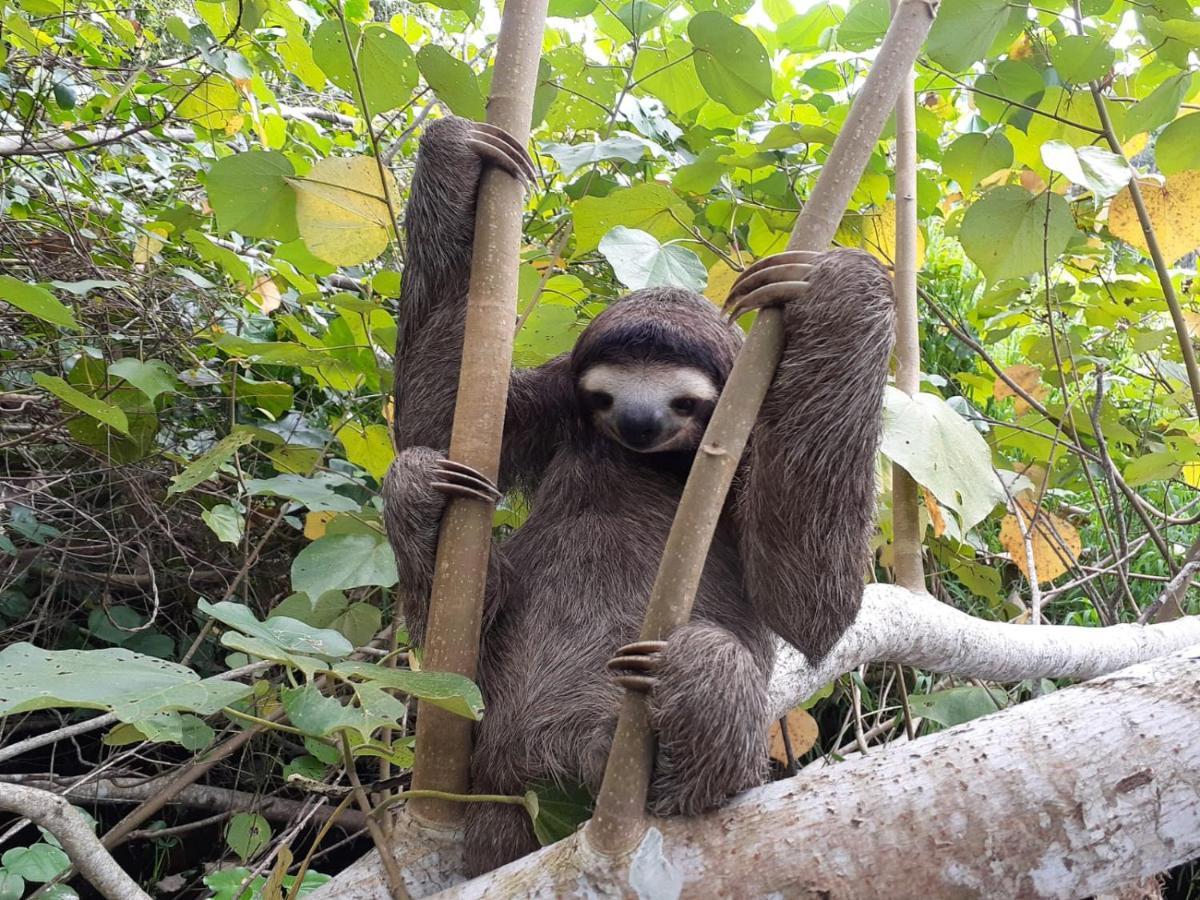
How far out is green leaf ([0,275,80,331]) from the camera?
3.13 m

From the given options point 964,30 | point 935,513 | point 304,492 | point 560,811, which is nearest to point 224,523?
point 304,492

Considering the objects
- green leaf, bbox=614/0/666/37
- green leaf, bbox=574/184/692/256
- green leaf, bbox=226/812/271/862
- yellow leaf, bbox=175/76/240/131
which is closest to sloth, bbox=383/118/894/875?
green leaf, bbox=574/184/692/256

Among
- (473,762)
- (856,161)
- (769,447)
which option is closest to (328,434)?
(473,762)

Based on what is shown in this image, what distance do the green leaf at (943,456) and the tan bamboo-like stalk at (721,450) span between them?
104cm

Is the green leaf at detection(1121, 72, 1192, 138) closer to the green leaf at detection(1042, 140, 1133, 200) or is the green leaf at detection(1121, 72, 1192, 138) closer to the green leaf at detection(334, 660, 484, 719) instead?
the green leaf at detection(1042, 140, 1133, 200)

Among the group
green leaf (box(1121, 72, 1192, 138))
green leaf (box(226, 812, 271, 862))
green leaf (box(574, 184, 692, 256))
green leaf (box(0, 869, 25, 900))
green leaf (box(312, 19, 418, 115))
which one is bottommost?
green leaf (box(0, 869, 25, 900))

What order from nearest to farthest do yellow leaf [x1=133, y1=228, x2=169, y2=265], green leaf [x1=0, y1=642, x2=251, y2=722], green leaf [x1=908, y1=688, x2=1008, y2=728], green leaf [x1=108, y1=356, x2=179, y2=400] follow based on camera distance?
green leaf [x1=0, y1=642, x2=251, y2=722], green leaf [x1=108, y1=356, x2=179, y2=400], green leaf [x1=908, y1=688, x2=1008, y2=728], yellow leaf [x1=133, y1=228, x2=169, y2=265]

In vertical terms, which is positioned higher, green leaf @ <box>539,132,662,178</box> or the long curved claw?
green leaf @ <box>539,132,662,178</box>

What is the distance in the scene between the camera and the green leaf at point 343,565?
10.5ft

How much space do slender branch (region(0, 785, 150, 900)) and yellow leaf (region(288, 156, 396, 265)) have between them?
1.94 meters

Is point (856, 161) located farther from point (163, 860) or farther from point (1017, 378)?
point (163, 860)

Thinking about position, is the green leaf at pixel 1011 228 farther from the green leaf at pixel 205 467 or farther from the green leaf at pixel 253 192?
the green leaf at pixel 205 467

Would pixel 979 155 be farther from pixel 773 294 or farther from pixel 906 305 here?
pixel 773 294

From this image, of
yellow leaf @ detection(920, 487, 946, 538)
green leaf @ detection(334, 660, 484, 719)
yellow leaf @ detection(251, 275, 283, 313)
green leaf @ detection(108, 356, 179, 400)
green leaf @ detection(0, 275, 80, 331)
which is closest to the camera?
green leaf @ detection(334, 660, 484, 719)
